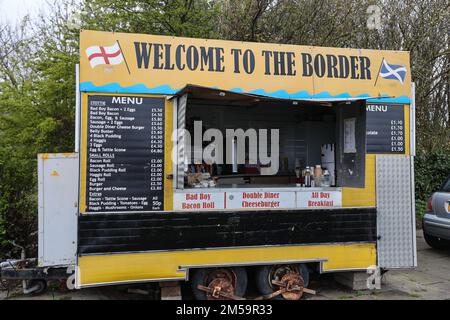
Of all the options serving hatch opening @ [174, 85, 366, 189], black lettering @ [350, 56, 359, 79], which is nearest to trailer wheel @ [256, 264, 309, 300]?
serving hatch opening @ [174, 85, 366, 189]

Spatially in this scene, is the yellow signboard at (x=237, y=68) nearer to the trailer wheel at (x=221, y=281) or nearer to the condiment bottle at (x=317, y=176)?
the condiment bottle at (x=317, y=176)

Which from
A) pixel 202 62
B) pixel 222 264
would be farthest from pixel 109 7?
pixel 222 264

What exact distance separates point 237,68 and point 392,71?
223 cm

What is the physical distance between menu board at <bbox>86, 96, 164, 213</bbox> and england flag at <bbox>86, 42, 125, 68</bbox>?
41 cm

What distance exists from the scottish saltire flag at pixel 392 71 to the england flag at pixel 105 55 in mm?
3482

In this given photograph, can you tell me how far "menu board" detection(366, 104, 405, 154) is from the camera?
5.43 m

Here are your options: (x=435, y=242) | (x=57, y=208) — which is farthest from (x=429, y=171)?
(x=57, y=208)

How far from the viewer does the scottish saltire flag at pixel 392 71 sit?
550 centimetres

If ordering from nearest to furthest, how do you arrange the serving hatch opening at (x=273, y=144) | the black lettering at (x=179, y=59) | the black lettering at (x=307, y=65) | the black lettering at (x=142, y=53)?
the black lettering at (x=142, y=53), the black lettering at (x=179, y=59), the black lettering at (x=307, y=65), the serving hatch opening at (x=273, y=144)

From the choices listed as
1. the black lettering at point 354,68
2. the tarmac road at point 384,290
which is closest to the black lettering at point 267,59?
the black lettering at point 354,68

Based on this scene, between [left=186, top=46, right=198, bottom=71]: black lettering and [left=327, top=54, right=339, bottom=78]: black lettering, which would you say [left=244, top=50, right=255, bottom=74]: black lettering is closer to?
[left=186, top=46, right=198, bottom=71]: black lettering

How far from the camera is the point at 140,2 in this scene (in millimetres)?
9438

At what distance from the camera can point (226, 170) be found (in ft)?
19.7

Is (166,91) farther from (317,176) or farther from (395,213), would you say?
(395,213)
